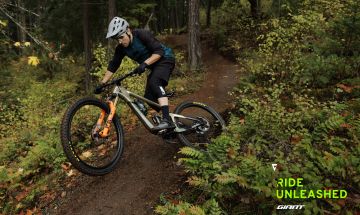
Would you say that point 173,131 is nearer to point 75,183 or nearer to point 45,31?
point 75,183

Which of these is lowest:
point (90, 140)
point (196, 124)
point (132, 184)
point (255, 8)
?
point (132, 184)

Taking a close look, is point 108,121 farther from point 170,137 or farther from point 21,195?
point 21,195

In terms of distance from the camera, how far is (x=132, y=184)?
20.3ft

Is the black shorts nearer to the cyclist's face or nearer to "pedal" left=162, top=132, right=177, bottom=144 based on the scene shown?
the cyclist's face

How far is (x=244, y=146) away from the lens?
18.7 feet

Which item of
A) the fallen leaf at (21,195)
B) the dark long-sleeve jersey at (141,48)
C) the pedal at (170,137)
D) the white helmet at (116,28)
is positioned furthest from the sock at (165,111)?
the fallen leaf at (21,195)

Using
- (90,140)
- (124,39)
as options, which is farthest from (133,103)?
(90,140)

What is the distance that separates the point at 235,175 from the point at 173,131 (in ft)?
7.33

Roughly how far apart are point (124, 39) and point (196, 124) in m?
2.34

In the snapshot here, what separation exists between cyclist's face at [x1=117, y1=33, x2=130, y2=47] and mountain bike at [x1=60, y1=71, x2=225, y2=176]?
593mm

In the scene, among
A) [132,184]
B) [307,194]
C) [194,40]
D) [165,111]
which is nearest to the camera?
[307,194]

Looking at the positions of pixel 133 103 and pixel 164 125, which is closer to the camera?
pixel 164 125

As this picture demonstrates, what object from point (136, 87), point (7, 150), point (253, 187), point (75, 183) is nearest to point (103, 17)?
point (136, 87)

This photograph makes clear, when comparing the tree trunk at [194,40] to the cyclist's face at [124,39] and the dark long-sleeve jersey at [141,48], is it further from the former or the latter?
the cyclist's face at [124,39]
